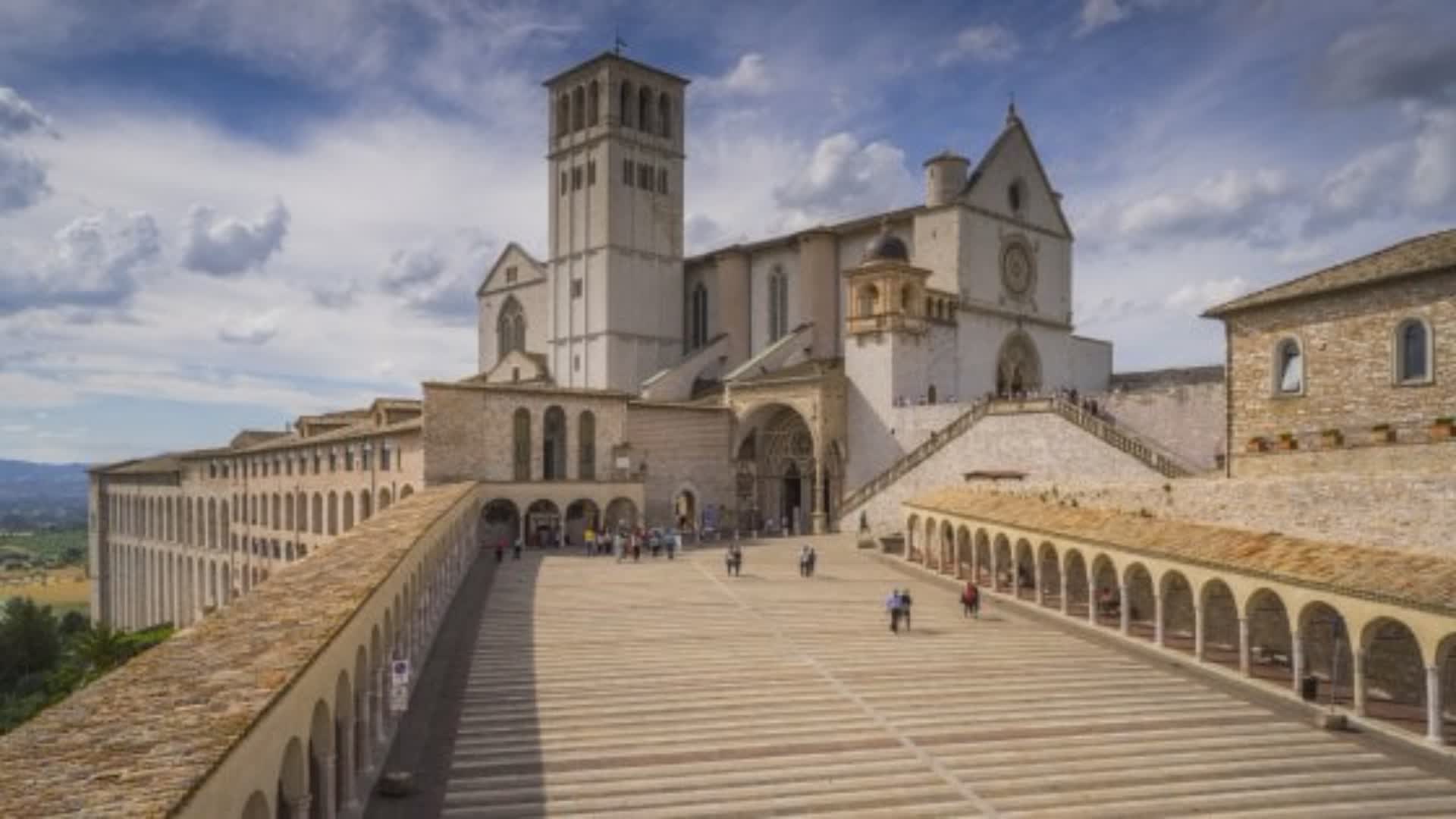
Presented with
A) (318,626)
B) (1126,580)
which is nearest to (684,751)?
(318,626)

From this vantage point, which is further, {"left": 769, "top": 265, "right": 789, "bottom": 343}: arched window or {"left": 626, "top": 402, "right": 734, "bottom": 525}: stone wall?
{"left": 769, "top": 265, "right": 789, "bottom": 343}: arched window

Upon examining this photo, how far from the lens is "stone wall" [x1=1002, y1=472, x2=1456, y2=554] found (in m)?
22.3

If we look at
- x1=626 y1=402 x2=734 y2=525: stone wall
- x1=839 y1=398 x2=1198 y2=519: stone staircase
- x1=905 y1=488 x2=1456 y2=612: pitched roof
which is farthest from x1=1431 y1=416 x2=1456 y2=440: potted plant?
x1=626 y1=402 x2=734 y2=525: stone wall

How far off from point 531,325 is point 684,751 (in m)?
61.4

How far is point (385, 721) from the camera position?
60.1ft

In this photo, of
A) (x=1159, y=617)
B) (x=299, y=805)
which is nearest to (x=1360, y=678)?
(x=1159, y=617)

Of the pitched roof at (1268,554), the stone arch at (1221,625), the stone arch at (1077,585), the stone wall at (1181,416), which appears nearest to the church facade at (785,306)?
the stone wall at (1181,416)

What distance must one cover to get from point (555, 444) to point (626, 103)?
94.4 ft

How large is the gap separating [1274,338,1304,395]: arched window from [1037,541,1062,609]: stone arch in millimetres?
7531

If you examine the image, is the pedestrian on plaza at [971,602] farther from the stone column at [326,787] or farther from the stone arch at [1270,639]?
the stone column at [326,787]

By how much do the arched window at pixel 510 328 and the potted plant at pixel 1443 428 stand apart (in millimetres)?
60934

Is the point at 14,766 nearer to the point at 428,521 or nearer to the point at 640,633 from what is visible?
the point at 428,521

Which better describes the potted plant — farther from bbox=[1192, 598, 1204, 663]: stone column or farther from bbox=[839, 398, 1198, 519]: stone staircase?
bbox=[839, 398, 1198, 519]: stone staircase

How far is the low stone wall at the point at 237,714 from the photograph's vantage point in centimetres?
795
